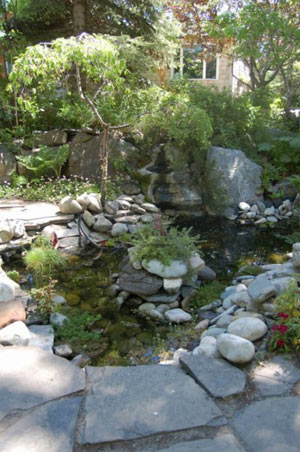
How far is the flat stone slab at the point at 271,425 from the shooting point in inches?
68.6

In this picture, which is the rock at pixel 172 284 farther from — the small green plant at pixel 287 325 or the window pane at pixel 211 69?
the window pane at pixel 211 69

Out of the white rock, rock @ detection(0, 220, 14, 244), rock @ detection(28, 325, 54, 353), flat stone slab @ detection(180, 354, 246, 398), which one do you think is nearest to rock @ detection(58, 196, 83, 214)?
the white rock

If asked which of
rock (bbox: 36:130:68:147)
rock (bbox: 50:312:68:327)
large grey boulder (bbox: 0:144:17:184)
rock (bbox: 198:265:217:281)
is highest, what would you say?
rock (bbox: 36:130:68:147)

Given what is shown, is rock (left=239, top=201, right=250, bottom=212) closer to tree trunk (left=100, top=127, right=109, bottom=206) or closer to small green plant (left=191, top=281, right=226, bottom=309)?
tree trunk (left=100, top=127, right=109, bottom=206)

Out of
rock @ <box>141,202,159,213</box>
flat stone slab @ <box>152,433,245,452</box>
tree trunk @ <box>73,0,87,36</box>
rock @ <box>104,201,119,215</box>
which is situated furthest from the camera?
tree trunk @ <box>73,0,87,36</box>

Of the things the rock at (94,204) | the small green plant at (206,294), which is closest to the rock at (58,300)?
the small green plant at (206,294)

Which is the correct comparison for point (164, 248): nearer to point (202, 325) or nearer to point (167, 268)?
point (167, 268)

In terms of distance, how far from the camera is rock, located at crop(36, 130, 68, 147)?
9.20 m

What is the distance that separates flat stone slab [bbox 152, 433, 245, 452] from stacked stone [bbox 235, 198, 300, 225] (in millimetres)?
6661

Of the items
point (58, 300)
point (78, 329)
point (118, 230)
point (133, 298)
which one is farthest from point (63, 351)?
point (118, 230)

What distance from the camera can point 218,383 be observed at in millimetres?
2236

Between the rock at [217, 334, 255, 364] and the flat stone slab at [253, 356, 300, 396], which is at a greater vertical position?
the rock at [217, 334, 255, 364]

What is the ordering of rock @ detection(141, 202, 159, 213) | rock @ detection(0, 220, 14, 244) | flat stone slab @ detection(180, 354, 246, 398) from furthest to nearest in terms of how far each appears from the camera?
1. rock @ detection(141, 202, 159, 213)
2. rock @ detection(0, 220, 14, 244)
3. flat stone slab @ detection(180, 354, 246, 398)

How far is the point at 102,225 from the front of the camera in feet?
22.4
